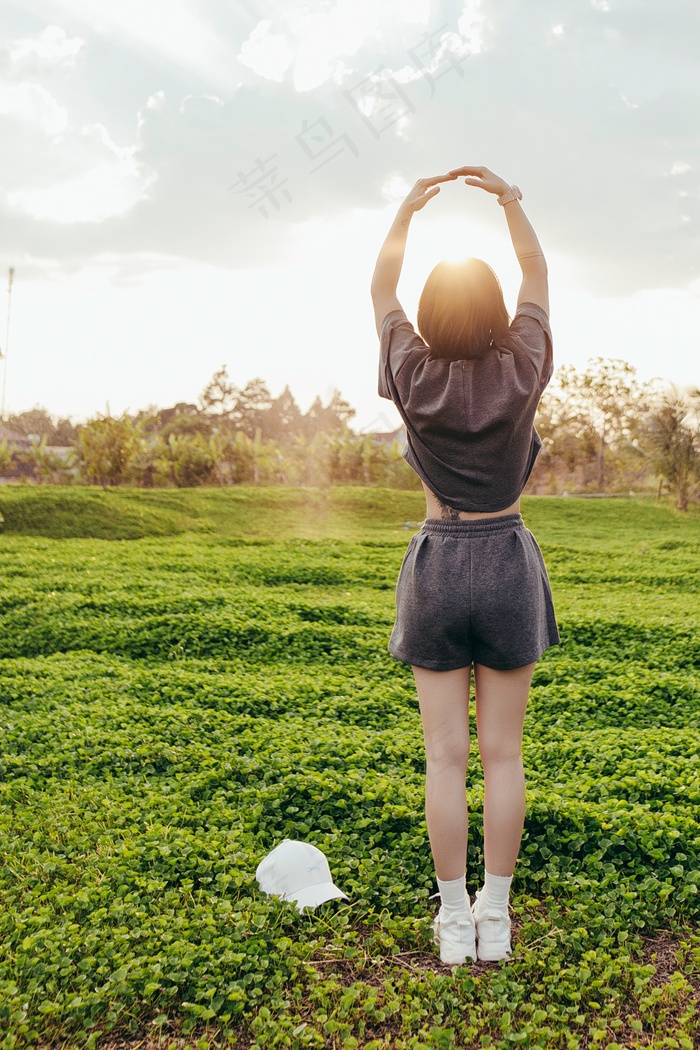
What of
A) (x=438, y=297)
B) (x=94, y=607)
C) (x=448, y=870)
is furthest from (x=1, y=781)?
(x=94, y=607)

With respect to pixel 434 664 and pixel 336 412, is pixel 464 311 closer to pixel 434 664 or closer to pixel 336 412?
pixel 434 664

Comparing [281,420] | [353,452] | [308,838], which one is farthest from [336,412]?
[308,838]

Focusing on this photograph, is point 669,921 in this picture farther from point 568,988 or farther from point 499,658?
point 499,658

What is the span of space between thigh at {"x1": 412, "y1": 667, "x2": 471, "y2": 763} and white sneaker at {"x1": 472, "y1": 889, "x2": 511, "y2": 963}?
534 mm

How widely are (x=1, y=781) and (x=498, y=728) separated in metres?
2.75

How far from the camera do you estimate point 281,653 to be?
6.12 metres

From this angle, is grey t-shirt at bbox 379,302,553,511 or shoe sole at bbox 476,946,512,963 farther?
shoe sole at bbox 476,946,512,963

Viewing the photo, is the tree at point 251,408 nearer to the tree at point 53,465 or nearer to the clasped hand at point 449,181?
the tree at point 53,465

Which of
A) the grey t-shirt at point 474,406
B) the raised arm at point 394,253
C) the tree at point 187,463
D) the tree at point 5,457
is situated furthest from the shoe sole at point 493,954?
the tree at point 5,457

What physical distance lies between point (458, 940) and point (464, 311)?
1.81 metres

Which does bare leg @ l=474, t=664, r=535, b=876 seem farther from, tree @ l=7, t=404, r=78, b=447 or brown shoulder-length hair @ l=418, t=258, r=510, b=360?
tree @ l=7, t=404, r=78, b=447

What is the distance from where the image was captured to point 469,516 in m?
2.20

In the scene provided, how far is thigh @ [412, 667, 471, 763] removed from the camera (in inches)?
87.6

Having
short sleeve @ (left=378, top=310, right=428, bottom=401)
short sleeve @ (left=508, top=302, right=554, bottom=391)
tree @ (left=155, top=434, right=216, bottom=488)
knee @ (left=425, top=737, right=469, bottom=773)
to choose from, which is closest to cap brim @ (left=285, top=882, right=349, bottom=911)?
knee @ (left=425, top=737, right=469, bottom=773)
